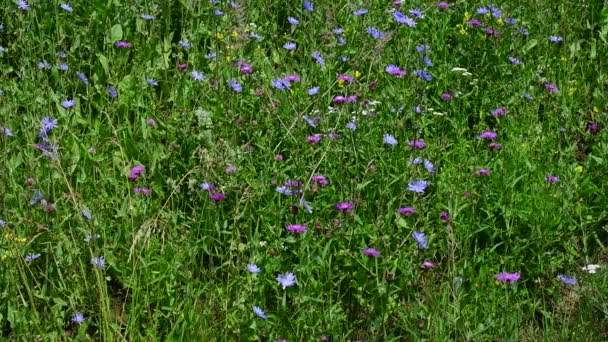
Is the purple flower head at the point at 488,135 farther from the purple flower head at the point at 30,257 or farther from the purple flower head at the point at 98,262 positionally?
the purple flower head at the point at 30,257

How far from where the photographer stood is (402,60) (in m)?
4.38

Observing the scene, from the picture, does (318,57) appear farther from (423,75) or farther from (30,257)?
(30,257)

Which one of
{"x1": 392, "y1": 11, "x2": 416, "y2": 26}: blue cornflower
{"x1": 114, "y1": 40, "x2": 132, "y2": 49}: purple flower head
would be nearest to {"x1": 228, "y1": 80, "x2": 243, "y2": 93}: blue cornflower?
{"x1": 114, "y1": 40, "x2": 132, "y2": 49}: purple flower head

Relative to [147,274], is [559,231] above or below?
above

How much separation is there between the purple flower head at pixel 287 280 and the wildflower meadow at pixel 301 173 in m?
0.01

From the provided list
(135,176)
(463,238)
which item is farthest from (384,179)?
(135,176)

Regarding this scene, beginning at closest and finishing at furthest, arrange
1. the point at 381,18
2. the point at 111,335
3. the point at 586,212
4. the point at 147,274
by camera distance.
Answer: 1. the point at 111,335
2. the point at 147,274
3. the point at 586,212
4. the point at 381,18

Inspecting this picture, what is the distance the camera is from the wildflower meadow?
3.04m

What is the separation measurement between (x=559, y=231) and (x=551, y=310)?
309 mm

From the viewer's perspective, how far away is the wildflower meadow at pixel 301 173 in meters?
3.04

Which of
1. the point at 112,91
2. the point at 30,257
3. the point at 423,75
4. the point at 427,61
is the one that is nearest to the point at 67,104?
the point at 112,91

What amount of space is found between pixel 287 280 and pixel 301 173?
0.60 metres

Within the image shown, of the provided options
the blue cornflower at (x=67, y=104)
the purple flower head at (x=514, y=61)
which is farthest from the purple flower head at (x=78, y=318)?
the purple flower head at (x=514, y=61)

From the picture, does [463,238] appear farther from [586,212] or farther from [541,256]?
[586,212]
